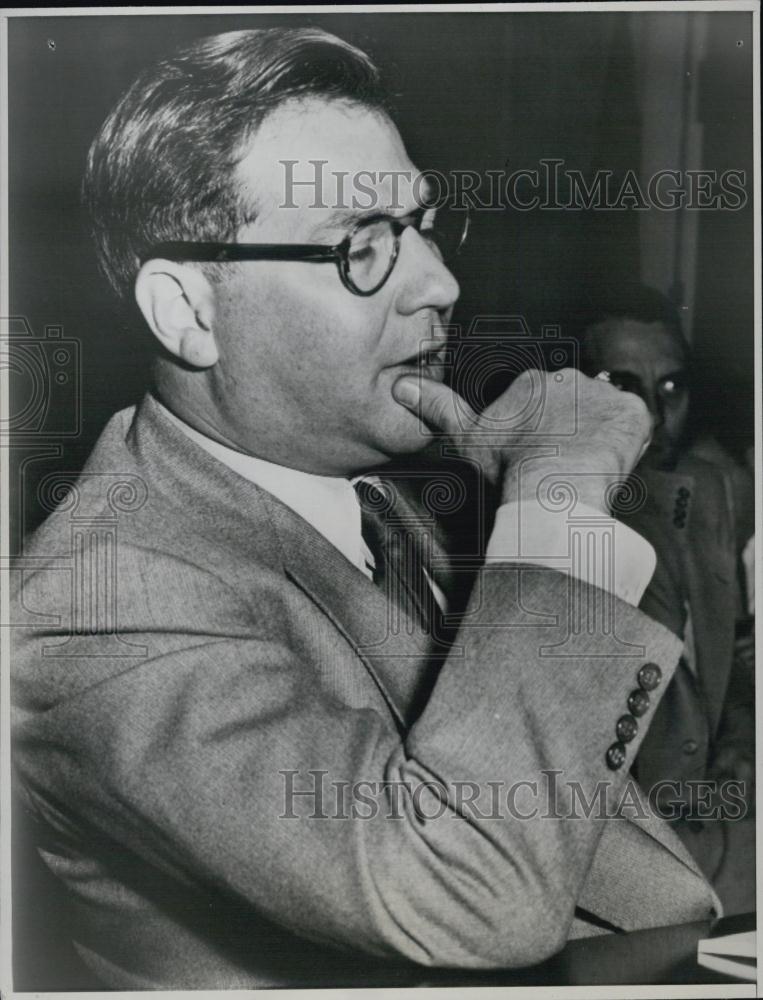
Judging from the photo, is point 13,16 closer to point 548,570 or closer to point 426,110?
point 426,110

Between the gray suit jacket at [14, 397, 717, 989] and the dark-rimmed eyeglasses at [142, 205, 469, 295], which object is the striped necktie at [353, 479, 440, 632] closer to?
the gray suit jacket at [14, 397, 717, 989]

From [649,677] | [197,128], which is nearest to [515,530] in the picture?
[649,677]

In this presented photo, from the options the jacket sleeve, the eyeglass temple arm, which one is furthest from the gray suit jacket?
the eyeglass temple arm

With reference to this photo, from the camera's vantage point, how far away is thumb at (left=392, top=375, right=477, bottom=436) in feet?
6.34

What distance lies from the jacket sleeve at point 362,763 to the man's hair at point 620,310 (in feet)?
1.49

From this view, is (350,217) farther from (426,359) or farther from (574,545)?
(574,545)

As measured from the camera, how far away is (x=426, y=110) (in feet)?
6.45

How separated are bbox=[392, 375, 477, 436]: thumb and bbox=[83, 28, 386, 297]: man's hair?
421 mm

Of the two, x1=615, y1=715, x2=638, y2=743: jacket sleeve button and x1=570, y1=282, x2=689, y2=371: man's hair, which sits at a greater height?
x1=570, y1=282, x2=689, y2=371: man's hair

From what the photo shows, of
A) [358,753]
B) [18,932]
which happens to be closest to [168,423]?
[358,753]

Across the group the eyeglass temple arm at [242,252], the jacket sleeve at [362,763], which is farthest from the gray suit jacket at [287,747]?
the eyeglass temple arm at [242,252]

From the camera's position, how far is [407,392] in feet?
6.32

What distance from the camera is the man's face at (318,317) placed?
6.09ft

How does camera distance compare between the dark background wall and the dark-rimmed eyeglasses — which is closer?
the dark-rimmed eyeglasses
